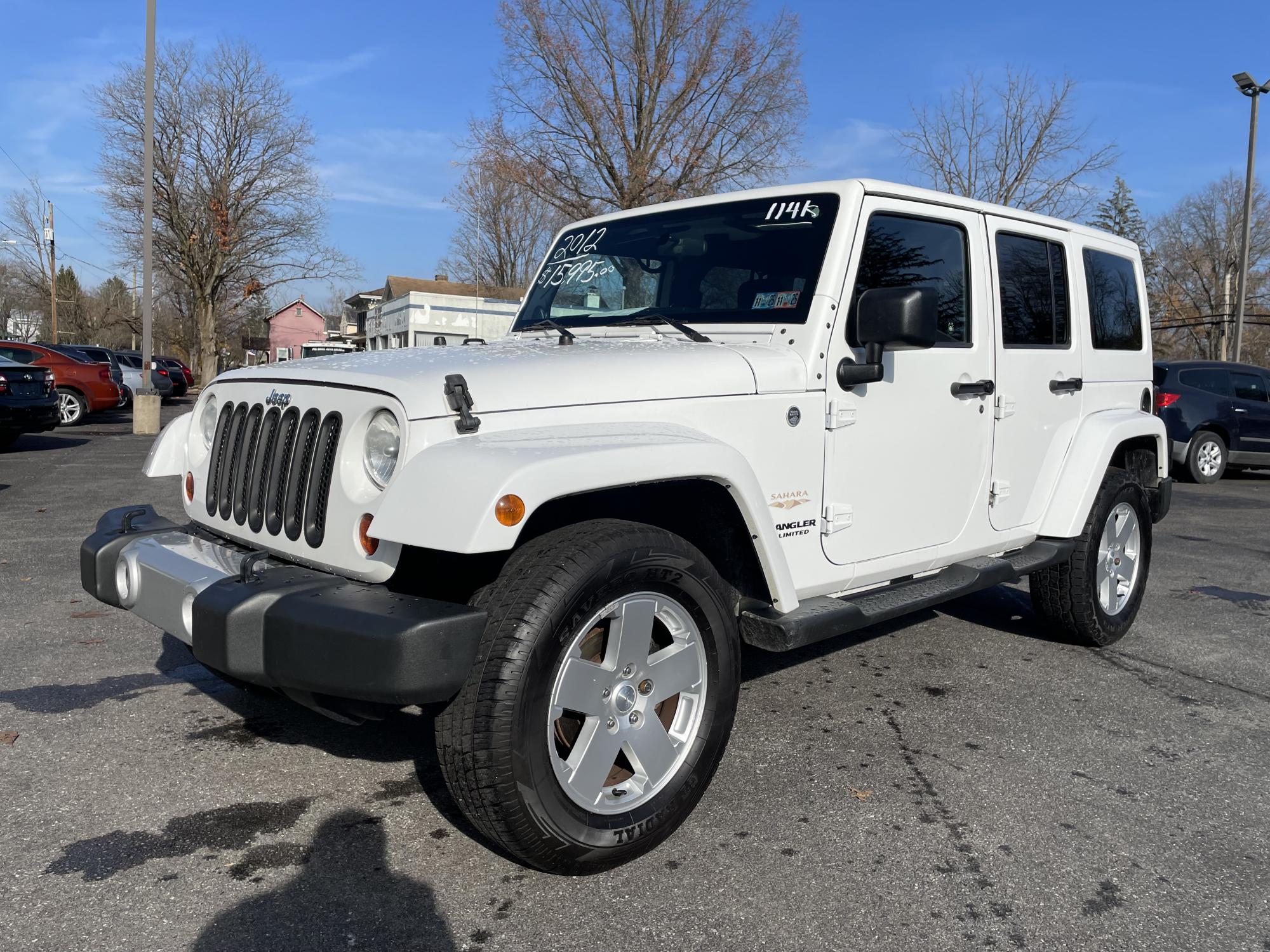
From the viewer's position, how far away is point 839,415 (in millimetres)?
→ 3473

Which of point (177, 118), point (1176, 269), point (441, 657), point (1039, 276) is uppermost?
point (177, 118)

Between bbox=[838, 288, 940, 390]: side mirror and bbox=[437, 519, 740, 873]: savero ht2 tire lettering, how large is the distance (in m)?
1.00

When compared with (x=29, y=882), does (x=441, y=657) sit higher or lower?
higher

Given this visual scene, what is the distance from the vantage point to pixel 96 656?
4.65 m

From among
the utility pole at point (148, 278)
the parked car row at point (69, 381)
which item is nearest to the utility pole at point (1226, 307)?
the parked car row at point (69, 381)

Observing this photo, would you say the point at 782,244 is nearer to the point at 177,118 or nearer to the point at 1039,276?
the point at 1039,276

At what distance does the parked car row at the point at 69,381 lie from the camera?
13.4 m

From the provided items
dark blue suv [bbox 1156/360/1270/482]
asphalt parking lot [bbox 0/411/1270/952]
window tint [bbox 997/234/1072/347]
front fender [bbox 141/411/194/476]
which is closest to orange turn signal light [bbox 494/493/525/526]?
asphalt parking lot [bbox 0/411/1270/952]

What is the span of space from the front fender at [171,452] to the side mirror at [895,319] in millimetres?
2356

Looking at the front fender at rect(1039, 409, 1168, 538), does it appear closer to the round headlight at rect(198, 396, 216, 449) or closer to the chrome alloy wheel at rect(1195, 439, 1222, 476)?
the round headlight at rect(198, 396, 216, 449)

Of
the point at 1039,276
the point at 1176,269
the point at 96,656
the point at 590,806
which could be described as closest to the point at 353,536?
the point at 590,806

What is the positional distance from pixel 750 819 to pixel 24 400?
13450 millimetres

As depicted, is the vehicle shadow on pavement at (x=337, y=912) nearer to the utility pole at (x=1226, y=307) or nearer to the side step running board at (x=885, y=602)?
the side step running board at (x=885, y=602)

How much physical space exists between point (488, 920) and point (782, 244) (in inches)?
96.4
